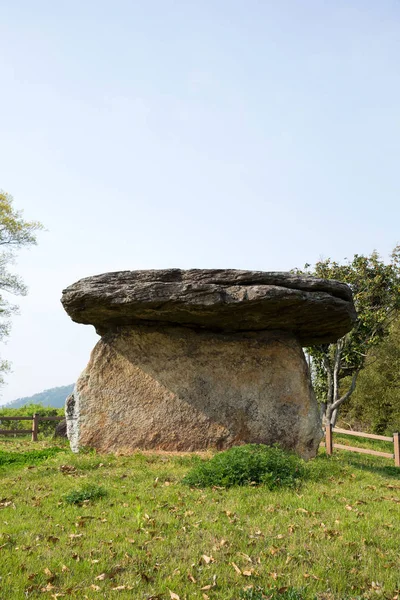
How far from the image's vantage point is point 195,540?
5836 mm

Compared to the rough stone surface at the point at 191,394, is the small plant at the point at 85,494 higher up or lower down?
lower down

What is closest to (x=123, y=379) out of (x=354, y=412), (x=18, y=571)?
(x=18, y=571)

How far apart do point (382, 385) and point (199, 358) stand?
19.7 metres

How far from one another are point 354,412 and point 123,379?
2214cm

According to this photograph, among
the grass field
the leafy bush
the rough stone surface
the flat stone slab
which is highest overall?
the flat stone slab

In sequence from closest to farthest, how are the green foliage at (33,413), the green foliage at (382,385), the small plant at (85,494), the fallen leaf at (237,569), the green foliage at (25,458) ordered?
1. the fallen leaf at (237,569)
2. the small plant at (85,494)
3. the green foliage at (25,458)
4. the green foliage at (33,413)
5. the green foliage at (382,385)

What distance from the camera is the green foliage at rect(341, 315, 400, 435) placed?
28188mm

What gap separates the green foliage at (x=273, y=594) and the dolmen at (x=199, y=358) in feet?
23.5

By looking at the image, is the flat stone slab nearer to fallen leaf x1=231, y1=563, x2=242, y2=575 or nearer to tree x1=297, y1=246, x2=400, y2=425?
fallen leaf x1=231, y1=563, x2=242, y2=575

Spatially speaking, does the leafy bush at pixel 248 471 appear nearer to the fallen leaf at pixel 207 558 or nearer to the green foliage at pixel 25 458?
the fallen leaf at pixel 207 558

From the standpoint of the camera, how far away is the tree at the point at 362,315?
2402cm

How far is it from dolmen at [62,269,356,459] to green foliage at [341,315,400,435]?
17000 mm

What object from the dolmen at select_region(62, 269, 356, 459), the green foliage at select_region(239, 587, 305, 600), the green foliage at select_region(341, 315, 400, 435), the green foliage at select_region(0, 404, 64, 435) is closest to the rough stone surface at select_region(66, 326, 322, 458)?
the dolmen at select_region(62, 269, 356, 459)

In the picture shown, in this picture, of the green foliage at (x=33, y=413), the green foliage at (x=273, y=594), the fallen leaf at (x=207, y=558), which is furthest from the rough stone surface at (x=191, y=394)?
the green foliage at (x=33, y=413)
